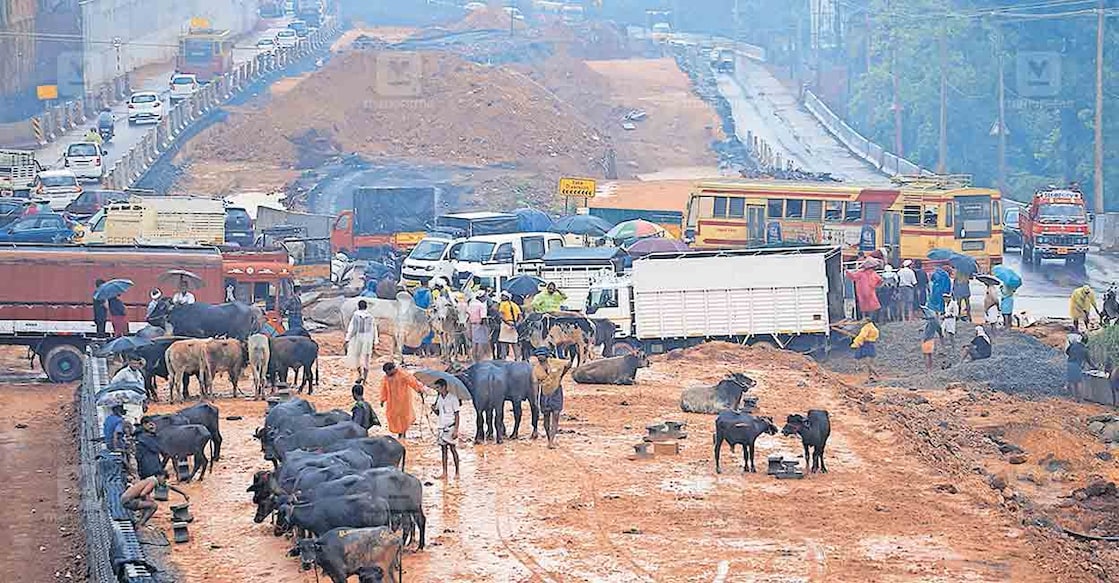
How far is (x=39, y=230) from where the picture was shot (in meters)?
43.1

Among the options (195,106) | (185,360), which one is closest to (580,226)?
(185,360)

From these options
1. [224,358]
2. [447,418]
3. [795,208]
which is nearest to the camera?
[447,418]

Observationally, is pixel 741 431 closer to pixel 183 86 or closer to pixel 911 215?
pixel 911 215

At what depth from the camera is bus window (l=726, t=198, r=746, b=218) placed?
1719 inches

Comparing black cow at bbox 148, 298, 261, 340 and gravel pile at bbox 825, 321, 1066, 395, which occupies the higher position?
black cow at bbox 148, 298, 261, 340

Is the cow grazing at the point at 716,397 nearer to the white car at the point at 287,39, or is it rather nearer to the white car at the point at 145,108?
the white car at the point at 145,108

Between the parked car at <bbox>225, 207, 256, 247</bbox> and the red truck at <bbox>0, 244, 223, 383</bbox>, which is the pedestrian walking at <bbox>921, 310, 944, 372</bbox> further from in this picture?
the parked car at <bbox>225, 207, 256, 247</bbox>

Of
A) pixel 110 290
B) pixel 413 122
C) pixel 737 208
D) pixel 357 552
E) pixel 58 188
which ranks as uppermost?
pixel 413 122

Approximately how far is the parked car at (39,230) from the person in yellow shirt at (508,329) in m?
→ 14.3

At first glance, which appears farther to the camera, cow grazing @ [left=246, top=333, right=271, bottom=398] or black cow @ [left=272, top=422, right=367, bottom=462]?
cow grazing @ [left=246, top=333, right=271, bottom=398]

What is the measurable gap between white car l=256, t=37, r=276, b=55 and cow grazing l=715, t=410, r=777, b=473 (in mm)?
79409

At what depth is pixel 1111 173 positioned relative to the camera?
217ft

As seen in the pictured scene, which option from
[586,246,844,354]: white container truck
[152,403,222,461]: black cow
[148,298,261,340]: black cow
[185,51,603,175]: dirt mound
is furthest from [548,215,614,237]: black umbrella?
[185,51,603,175]: dirt mound

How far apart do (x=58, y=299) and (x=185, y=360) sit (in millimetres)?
4886
